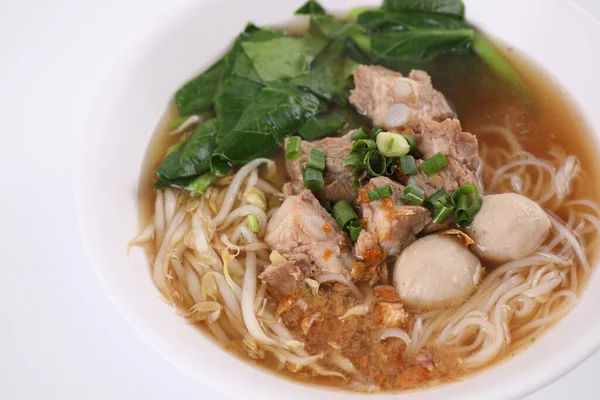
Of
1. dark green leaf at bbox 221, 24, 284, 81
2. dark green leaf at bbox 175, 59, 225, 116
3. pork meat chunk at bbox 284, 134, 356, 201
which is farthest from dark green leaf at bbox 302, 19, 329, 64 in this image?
pork meat chunk at bbox 284, 134, 356, 201

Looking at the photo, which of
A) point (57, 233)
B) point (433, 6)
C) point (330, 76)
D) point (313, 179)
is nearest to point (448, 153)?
point (313, 179)

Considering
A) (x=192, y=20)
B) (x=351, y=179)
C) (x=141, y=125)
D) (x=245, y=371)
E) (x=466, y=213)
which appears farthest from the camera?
(x=192, y=20)

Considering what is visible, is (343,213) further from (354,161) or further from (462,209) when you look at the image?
(462,209)

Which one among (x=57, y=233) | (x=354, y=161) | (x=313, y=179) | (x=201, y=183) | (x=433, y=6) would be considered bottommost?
(x=57, y=233)

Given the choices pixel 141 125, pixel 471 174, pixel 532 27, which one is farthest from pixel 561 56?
pixel 141 125

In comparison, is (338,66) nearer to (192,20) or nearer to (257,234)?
(192,20)
